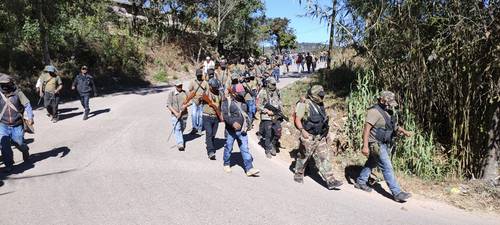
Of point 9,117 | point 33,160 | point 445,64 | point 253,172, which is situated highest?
point 445,64

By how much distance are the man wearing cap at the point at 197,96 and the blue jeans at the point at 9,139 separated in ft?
11.4

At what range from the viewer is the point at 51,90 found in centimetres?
1129

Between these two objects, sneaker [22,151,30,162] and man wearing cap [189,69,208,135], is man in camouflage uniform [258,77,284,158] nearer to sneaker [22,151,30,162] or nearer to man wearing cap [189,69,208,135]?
man wearing cap [189,69,208,135]

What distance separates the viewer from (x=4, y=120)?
6832mm

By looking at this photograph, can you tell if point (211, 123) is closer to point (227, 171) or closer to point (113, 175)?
point (227, 171)

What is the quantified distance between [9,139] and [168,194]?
120 inches

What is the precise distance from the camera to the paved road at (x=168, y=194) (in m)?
5.25

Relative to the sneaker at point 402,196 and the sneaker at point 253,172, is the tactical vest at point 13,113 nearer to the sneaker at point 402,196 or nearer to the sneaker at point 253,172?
the sneaker at point 253,172

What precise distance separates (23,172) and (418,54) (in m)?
7.29

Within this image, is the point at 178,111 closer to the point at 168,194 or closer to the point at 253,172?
the point at 253,172

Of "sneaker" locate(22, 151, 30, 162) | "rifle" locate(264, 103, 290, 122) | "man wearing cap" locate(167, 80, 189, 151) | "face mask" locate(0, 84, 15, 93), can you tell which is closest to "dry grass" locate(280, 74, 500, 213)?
"rifle" locate(264, 103, 290, 122)

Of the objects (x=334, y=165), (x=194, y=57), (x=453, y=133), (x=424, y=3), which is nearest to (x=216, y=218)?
(x=334, y=165)

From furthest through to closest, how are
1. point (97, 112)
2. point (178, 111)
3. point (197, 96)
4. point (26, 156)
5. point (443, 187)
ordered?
1. point (97, 112)
2. point (197, 96)
3. point (178, 111)
4. point (26, 156)
5. point (443, 187)

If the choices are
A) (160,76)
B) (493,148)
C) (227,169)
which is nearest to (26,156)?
(227,169)
